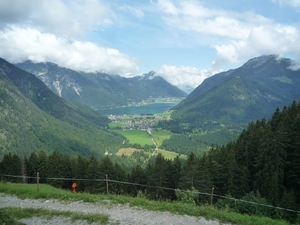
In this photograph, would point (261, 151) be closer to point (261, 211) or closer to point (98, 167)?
point (261, 211)

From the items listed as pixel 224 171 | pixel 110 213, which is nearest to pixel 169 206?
pixel 110 213

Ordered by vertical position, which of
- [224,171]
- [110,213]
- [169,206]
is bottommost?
[224,171]

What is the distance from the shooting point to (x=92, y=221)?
1407cm

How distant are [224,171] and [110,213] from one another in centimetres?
3385

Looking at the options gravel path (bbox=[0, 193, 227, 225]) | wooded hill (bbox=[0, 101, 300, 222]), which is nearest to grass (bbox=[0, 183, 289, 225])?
gravel path (bbox=[0, 193, 227, 225])

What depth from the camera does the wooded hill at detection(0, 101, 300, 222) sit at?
36.8 metres

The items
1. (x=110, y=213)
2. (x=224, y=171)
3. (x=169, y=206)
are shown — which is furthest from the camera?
(x=224, y=171)

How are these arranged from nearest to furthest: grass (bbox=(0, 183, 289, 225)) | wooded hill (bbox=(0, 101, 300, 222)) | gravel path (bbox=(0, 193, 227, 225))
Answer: gravel path (bbox=(0, 193, 227, 225)) → grass (bbox=(0, 183, 289, 225)) → wooded hill (bbox=(0, 101, 300, 222))

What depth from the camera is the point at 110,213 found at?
15.2m

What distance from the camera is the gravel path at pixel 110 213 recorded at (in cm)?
1427

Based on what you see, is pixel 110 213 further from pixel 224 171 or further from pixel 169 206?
pixel 224 171

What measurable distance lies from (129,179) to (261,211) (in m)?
39.0

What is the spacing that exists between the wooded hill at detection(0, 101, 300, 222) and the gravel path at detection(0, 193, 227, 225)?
37.2 ft

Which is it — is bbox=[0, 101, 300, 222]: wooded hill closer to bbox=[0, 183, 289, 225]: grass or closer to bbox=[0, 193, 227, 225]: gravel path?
bbox=[0, 183, 289, 225]: grass
